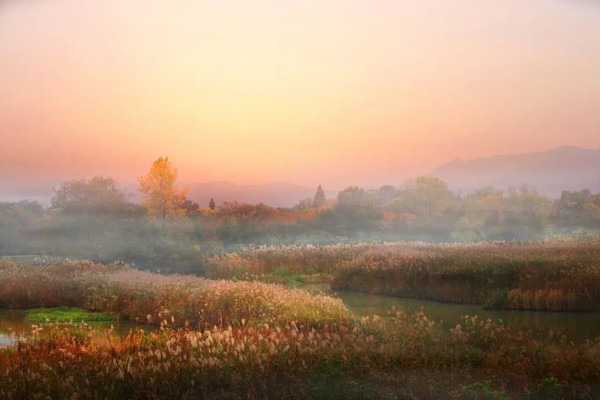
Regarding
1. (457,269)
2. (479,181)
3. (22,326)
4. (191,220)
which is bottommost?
(22,326)

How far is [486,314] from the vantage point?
7293 mm

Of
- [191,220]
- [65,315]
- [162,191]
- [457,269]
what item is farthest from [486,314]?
[65,315]

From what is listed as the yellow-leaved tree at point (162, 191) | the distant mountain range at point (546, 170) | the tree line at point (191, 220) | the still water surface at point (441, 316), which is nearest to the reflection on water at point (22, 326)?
the still water surface at point (441, 316)

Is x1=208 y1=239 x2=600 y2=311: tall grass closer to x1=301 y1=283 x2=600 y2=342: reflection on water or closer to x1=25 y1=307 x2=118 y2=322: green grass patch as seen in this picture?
x1=301 y1=283 x2=600 y2=342: reflection on water

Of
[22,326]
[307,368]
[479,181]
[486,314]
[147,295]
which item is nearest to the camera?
[307,368]

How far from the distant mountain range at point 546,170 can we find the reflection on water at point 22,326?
4928 millimetres

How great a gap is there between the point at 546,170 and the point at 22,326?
7.07 m

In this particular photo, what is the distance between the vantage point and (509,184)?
25.9 feet

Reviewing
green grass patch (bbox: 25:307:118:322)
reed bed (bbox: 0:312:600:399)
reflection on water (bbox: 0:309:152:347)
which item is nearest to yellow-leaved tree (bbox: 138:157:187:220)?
reflection on water (bbox: 0:309:152:347)

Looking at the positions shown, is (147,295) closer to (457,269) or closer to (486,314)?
(457,269)

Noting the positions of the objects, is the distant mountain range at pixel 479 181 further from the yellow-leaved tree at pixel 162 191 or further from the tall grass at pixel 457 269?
the tall grass at pixel 457 269

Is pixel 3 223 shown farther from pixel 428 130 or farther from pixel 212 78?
pixel 428 130

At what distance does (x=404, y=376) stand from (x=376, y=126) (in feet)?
11.6

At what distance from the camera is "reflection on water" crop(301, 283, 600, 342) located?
6.68 m
